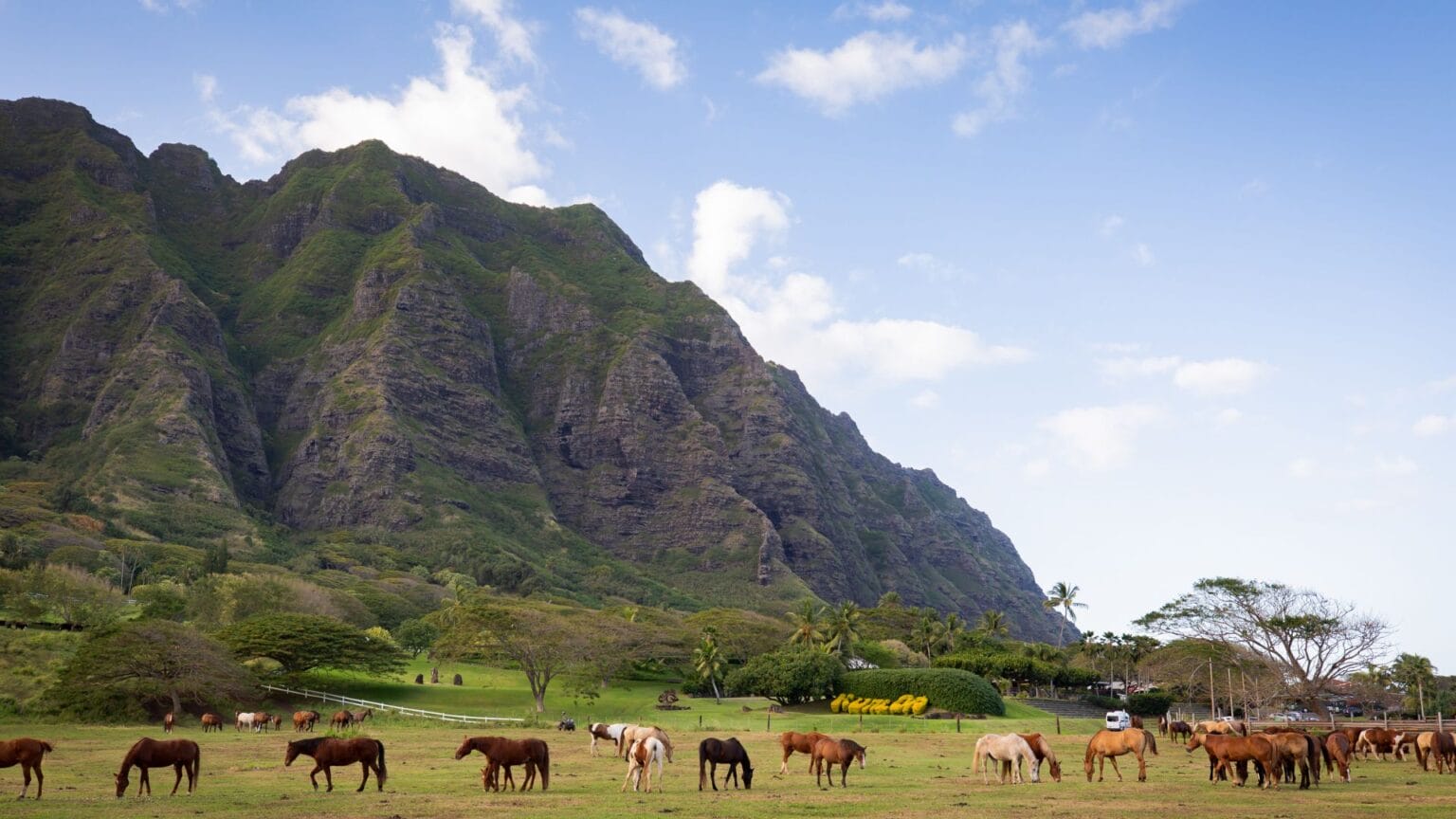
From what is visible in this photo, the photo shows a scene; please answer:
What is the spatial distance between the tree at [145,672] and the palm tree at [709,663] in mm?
41681

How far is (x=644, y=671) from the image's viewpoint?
109m

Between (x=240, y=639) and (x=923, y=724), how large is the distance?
167 ft

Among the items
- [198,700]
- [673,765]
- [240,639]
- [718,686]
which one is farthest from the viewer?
[718,686]

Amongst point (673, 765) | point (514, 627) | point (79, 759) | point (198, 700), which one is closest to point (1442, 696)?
point (514, 627)

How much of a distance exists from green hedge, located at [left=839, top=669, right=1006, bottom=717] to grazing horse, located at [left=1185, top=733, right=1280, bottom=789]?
54.5m

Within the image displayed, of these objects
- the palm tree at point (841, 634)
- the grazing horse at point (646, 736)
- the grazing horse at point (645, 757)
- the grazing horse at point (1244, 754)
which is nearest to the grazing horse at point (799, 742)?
the grazing horse at point (646, 736)

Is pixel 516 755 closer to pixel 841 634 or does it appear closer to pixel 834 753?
pixel 834 753

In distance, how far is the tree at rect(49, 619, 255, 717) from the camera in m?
65.5

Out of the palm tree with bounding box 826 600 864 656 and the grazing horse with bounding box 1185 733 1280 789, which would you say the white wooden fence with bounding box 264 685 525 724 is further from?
the grazing horse with bounding box 1185 733 1280 789

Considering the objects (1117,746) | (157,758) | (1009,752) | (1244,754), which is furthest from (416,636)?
(1244,754)

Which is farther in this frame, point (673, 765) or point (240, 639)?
point (240, 639)

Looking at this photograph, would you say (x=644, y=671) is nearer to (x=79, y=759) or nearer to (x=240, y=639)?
(x=240, y=639)

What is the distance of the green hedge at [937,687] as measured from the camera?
86312 mm

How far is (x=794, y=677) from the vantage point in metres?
91.6
